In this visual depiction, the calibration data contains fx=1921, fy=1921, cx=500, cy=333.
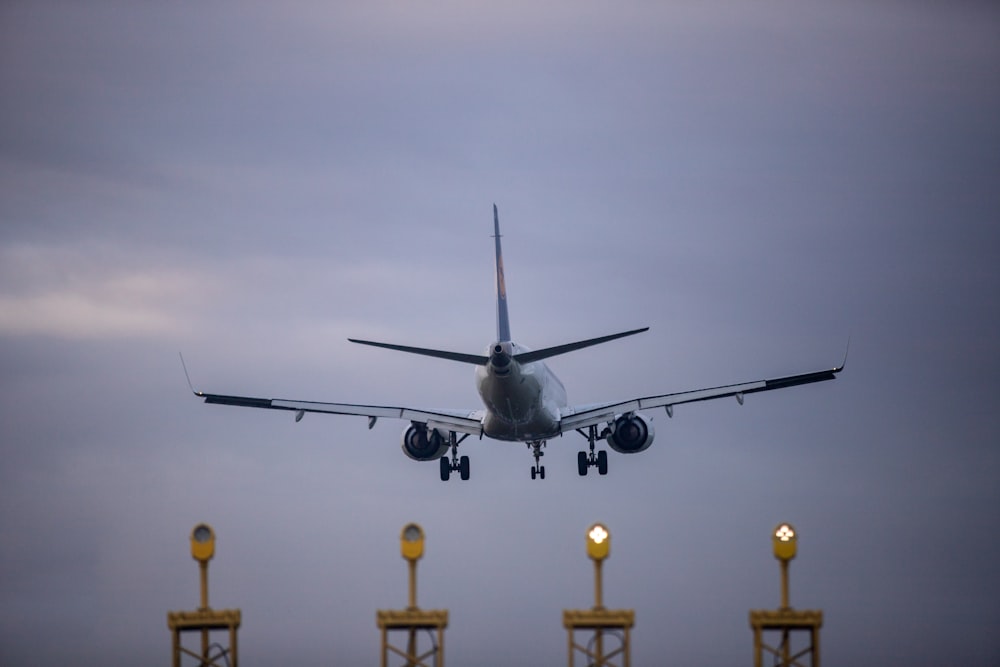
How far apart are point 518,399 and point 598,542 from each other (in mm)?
35880

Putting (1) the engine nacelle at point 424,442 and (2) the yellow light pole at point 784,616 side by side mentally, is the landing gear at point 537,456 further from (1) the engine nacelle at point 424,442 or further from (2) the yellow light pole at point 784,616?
(2) the yellow light pole at point 784,616

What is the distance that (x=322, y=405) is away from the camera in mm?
114812

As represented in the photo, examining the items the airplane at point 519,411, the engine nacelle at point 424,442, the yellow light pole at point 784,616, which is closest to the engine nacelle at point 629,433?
the airplane at point 519,411

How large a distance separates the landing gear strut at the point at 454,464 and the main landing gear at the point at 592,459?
7.03 m

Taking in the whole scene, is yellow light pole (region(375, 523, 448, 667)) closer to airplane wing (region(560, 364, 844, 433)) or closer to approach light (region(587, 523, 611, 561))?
approach light (region(587, 523, 611, 561))

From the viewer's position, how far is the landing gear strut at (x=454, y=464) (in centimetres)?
11862

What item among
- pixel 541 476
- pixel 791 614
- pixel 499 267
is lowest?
pixel 791 614

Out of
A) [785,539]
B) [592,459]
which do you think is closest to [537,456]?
[592,459]

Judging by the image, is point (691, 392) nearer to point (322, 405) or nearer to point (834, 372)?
point (834, 372)

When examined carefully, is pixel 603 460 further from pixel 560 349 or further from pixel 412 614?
pixel 412 614

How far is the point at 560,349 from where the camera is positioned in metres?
100

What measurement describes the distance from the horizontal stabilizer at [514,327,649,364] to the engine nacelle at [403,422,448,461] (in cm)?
1572

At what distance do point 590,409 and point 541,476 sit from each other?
5.44 metres

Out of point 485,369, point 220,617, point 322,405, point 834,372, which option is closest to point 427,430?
point 322,405
